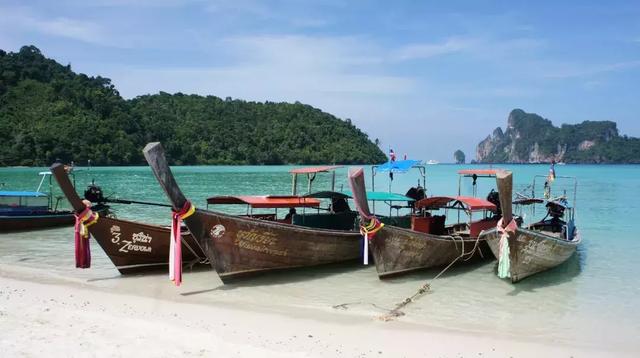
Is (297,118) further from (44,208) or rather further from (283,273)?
(283,273)

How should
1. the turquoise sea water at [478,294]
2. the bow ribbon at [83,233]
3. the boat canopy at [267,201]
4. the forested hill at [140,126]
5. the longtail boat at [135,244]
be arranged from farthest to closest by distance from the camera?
the forested hill at [140,126] → the boat canopy at [267,201] → the longtail boat at [135,244] → the bow ribbon at [83,233] → the turquoise sea water at [478,294]

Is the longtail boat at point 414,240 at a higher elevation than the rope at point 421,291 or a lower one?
higher

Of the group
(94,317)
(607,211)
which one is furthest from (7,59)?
(94,317)

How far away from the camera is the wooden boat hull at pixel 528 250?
10.4 m

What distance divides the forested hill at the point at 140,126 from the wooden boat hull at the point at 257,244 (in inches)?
2976

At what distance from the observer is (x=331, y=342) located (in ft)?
23.8

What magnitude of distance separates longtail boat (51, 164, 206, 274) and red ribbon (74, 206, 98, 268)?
0.08m

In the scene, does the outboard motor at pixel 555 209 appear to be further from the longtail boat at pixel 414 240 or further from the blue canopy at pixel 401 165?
the blue canopy at pixel 401 165

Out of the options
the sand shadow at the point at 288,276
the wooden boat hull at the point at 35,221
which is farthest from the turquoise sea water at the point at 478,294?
the wooden boat hull at the point at 35,221

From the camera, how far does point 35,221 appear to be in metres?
19.2

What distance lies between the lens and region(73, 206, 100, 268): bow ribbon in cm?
1032

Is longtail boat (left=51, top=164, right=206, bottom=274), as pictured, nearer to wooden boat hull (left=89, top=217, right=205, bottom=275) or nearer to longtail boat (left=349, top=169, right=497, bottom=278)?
wooden boat hull (left=89, top=217, right=205, bottom=275)

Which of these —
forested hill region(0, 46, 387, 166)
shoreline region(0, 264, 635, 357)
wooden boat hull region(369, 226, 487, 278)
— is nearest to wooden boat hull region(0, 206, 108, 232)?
shoreline region(0, 264, 635, 357)

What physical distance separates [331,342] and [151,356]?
2252 mm
